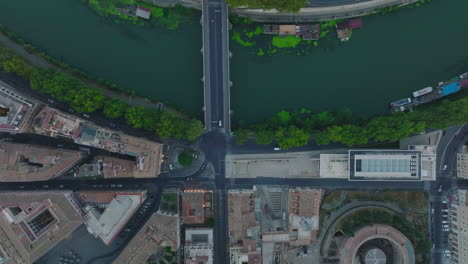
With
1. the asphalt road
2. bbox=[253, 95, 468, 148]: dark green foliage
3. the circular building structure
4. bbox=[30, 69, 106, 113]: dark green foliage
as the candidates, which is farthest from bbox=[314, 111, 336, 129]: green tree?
bbox=[30, 69, 106, 113]: dark green foliage

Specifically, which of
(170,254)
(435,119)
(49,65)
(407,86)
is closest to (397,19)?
(407,86)

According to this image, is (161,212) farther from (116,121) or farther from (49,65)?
(49,65)

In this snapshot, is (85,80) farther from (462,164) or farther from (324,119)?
(462,164)

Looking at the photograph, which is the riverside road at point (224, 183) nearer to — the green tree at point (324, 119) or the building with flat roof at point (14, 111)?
the building with flat roof at point (14, 111)

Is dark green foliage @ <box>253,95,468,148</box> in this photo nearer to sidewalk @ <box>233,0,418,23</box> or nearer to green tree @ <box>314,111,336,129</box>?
green tree @ <box>314,111,336,129</box>

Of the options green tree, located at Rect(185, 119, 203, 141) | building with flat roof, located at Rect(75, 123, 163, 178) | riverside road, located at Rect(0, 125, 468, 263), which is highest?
green tree, located at Rect(185, 119, 203, 141)

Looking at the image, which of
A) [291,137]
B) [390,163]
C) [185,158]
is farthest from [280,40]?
[390,163]

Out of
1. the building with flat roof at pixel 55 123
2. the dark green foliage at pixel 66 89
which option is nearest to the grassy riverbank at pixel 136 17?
the dark green foliage at pixel 66 89
